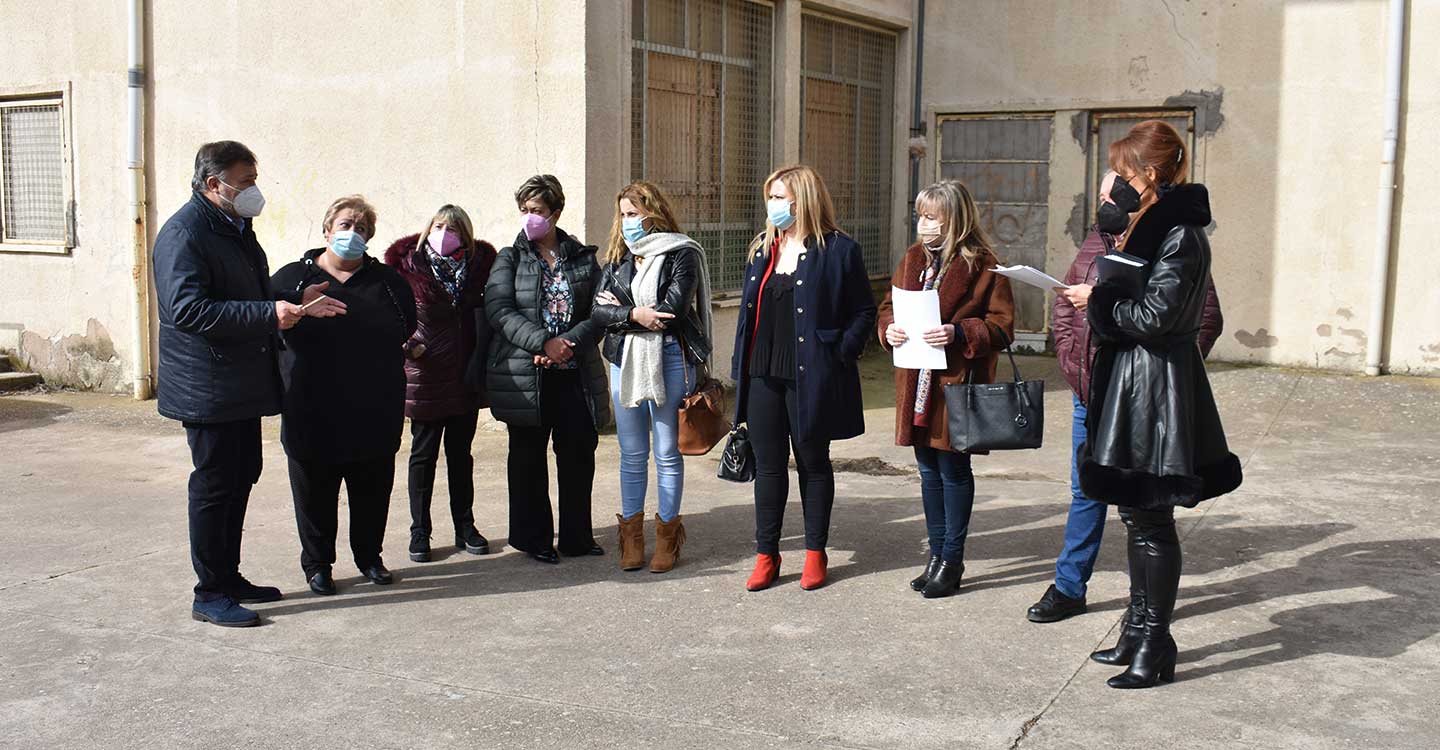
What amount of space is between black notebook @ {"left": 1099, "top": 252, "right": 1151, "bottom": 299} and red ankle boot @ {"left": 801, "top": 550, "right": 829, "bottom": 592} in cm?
182

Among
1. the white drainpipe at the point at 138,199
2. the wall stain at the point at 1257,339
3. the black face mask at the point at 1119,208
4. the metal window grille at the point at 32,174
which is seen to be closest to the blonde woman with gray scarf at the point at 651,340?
the black face mask at the point at 1119,208

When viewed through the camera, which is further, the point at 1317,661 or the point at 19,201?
the point at 19,201

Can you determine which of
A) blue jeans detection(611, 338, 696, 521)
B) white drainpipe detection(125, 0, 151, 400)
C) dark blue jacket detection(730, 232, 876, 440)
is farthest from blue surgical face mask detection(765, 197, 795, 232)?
white drainpipe detection(125, 0, 151, 400)

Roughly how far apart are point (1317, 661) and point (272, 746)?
3.34 metres

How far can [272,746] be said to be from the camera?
3930 millimetres

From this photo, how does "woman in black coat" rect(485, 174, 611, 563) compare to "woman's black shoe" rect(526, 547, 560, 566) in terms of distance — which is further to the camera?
"woman's black shoe" rect(526, 547, 560, 566)

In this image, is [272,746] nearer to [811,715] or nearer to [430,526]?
[811,715]

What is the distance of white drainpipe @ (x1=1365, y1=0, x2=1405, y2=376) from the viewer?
10.7m

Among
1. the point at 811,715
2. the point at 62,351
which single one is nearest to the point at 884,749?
the point at 811,715

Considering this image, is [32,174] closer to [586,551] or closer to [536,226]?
[536,226]

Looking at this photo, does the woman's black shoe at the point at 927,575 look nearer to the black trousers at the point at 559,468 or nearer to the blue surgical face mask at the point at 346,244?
the black trousers at the point at 559,468

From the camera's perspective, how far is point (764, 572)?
5520 millimetres

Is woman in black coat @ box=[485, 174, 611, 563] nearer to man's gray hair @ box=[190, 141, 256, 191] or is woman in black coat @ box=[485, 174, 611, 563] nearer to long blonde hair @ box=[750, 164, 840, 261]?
long blonde hair @ box=[750, 164, 840, 261]

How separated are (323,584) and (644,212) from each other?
1997mm
